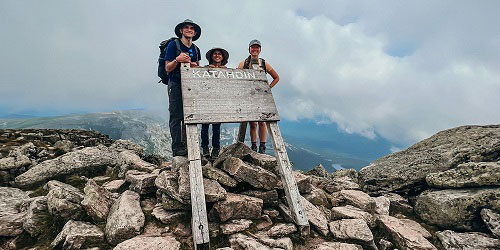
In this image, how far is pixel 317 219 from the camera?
755 centimetres

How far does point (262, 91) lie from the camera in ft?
28.0

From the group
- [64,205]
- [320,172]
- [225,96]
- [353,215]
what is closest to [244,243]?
[353,215]

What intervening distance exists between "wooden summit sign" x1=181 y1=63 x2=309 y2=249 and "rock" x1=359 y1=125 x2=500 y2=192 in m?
6.16

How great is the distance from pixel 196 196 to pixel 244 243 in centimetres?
170

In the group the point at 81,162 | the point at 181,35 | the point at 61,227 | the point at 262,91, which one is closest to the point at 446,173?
the point at 262,91

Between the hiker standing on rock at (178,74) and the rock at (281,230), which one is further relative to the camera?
the hiker standing on rock at (178,74)

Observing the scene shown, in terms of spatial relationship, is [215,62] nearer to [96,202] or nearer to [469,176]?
[96,202]

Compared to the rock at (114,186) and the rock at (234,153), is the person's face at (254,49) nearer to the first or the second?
the rock at (234,153)

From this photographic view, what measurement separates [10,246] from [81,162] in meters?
5.25

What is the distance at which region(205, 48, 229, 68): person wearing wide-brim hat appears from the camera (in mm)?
10344

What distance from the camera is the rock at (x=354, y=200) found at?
8.84 metres

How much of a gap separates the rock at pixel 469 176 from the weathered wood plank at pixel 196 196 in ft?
28.8

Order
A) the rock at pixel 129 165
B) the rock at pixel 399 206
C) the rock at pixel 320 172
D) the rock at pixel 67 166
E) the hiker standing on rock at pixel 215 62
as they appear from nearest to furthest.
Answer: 1. the rock at pixel 399 206
2. the rock at pixel 67 166
3. the hiker standing on rock at pixel 215 62
4. the rock at pixel 129 165
5. the rock at pixel 320 172

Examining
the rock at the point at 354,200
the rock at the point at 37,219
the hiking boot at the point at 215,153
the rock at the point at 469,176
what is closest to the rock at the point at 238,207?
the hiking boot at the point at 215,153
